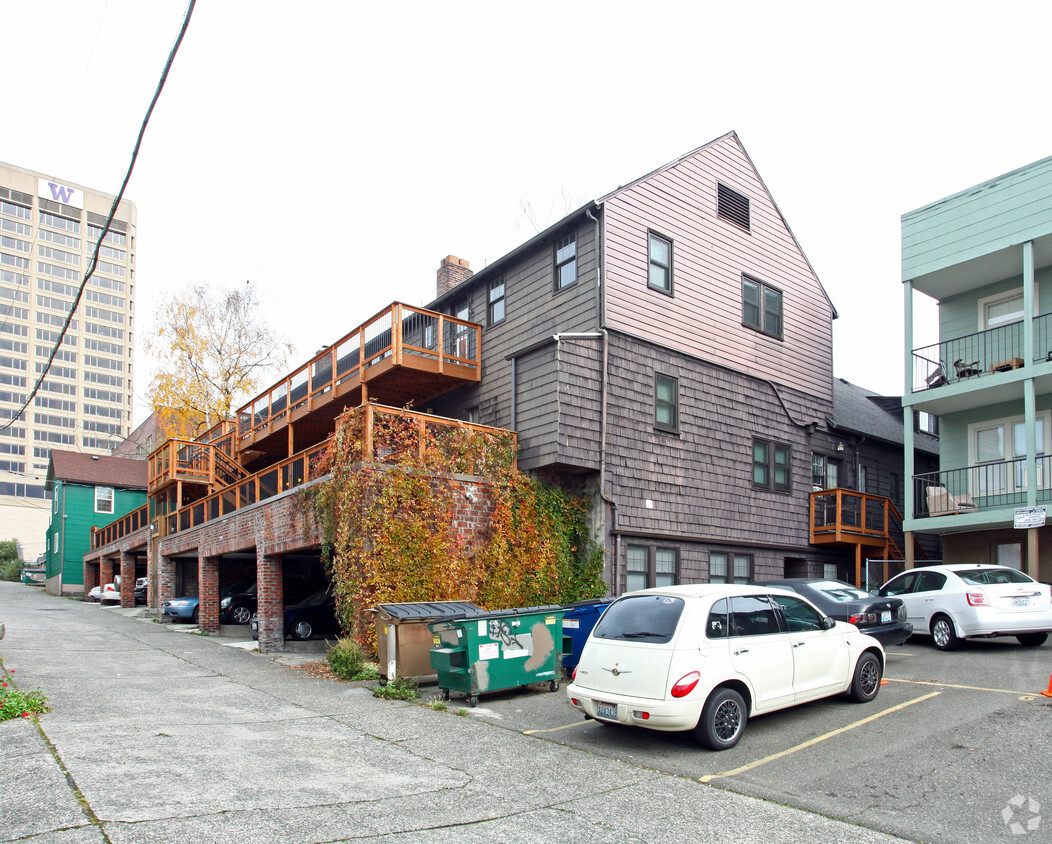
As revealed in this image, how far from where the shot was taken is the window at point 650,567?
16578 millimetres

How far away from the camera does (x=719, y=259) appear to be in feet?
63.1

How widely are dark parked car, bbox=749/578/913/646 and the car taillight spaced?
4.27 metres

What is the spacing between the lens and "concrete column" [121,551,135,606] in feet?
95.3

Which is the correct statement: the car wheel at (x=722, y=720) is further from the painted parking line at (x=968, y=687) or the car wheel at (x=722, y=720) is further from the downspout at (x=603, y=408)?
the downspout at (x=603, y=408)

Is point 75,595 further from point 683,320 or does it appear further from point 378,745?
point 378,745

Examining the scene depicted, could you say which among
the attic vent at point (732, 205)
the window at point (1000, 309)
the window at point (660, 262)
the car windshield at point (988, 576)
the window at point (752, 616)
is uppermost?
the attic vent at point (732, 205)

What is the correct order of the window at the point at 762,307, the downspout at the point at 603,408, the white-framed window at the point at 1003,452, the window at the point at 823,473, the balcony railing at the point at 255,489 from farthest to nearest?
the window at the point at 823,473
the window at the point at 762,307
the white-framed window at the point at 1003,452
the downspout at the point at 603,408
the balcony railing at the point at 255,489

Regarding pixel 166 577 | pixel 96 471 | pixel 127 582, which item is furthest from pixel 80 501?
pixel 166 577

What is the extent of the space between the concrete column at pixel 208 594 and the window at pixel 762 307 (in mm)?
14594

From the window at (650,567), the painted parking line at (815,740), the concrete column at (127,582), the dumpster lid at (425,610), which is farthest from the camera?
the concrete column at (127,582)

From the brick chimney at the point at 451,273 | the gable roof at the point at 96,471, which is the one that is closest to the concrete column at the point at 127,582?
the gable roof at the point at 96,471

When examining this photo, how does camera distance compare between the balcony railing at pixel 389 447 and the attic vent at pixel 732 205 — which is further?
the attic vent at pixel 732 205

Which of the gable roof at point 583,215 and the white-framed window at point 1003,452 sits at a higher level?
the gable roof at point 583,215

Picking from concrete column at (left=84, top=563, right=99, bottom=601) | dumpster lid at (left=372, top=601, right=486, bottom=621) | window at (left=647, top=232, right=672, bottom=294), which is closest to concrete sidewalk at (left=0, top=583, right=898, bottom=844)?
dumpster lid at (left=372, top=601, right=486, bottom=621)
